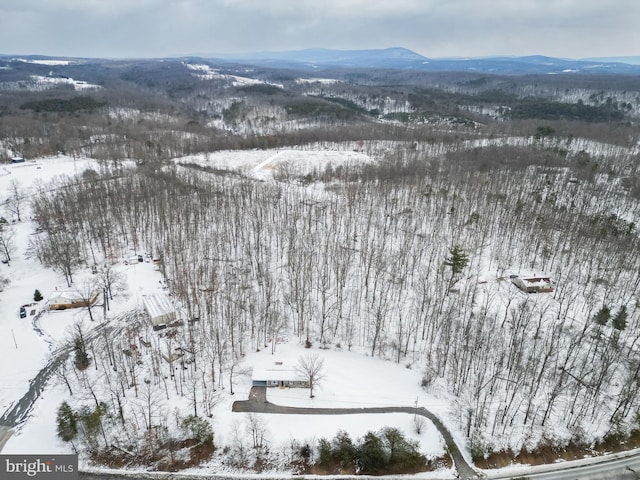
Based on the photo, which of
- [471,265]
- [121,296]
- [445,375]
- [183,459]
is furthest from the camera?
[471,265]

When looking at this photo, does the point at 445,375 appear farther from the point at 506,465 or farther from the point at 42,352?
the point at 42,352

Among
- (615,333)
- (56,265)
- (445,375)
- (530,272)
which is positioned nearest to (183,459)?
(445,375)

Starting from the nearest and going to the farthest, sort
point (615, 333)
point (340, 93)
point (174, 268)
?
1. point (615, 333)
2. point (174, 268)
3. point (340, 93)

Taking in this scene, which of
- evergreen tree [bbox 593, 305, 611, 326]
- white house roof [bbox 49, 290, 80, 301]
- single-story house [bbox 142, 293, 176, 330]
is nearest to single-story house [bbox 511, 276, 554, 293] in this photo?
evergreen tree [bbox 593, 305, 611, 326]

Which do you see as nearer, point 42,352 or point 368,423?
point 368,423

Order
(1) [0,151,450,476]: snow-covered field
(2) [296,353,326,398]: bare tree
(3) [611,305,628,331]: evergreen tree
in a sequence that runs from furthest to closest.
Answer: (3) [611,305,628,331]: evergreen tree → (2) [296,353,326,398]: bare tree → (1) [0,151,450,476]: snow-covered field

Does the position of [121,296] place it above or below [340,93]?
below
